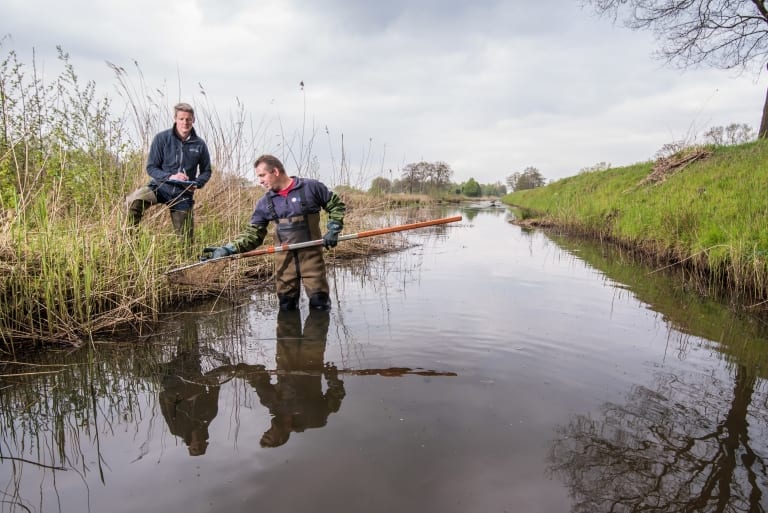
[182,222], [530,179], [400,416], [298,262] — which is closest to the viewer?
[400,416]

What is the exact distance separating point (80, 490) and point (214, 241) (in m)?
4.46

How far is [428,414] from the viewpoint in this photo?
242 centimetres

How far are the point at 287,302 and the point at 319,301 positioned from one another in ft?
1.18

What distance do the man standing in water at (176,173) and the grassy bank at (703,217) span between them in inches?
258

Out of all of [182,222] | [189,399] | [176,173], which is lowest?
[189,399]

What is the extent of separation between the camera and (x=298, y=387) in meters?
2.78

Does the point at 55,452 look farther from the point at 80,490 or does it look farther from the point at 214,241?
the point at 214,241

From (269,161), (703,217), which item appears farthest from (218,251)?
(703,217)

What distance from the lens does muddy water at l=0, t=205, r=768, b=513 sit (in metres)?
1.80

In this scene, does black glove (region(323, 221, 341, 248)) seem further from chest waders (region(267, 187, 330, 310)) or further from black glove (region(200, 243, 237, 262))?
Answer: black glove (region(200, 243, 237, 262))

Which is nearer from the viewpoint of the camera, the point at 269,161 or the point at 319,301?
the point at 269,161

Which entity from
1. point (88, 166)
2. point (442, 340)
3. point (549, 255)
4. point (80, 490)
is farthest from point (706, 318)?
point (88, 166)

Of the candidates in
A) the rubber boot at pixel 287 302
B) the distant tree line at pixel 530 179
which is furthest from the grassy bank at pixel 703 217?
the distant tree line at pixel 530 179

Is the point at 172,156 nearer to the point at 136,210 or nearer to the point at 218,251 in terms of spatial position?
the point at 136,210
